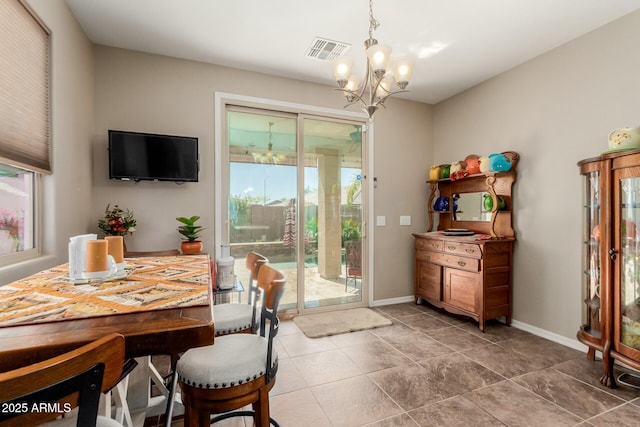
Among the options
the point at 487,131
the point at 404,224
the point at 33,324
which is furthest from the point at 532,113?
the point at 33,324

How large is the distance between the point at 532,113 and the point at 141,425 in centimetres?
423

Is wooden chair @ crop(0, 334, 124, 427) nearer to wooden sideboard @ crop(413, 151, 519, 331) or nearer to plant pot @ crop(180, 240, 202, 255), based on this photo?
plant pot @ crop(180, 240, 202, 255)

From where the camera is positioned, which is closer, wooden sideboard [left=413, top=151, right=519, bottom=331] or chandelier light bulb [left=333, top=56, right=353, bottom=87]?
chandelier light bulb [left=333, top=56, right=353, bottom=87]

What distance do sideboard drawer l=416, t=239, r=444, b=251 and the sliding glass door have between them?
2.59 ft

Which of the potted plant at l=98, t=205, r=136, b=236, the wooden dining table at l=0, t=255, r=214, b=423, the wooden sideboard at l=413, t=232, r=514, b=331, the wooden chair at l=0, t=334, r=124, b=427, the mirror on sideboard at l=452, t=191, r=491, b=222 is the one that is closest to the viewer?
the wooden chair at l=0, t=334, r=124, b=427

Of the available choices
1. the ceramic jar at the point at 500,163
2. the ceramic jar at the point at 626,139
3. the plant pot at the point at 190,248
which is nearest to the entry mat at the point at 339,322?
the plant pot at the point at 190,248

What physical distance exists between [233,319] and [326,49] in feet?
8.59

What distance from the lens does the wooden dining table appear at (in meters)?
0.75

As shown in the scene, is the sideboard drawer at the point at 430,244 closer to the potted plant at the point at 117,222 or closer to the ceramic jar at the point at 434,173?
the ceramic jar at the point at 434,173

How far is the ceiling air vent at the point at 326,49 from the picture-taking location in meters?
2.86

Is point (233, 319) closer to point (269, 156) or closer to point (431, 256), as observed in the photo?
point (269, 156)

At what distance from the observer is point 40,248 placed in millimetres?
2100

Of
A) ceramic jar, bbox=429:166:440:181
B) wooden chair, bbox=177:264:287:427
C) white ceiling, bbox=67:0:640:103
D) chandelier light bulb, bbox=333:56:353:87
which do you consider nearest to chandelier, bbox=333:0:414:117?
chandelier light bulb, bbox=333:56:353:87

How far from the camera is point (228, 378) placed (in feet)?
4.10
